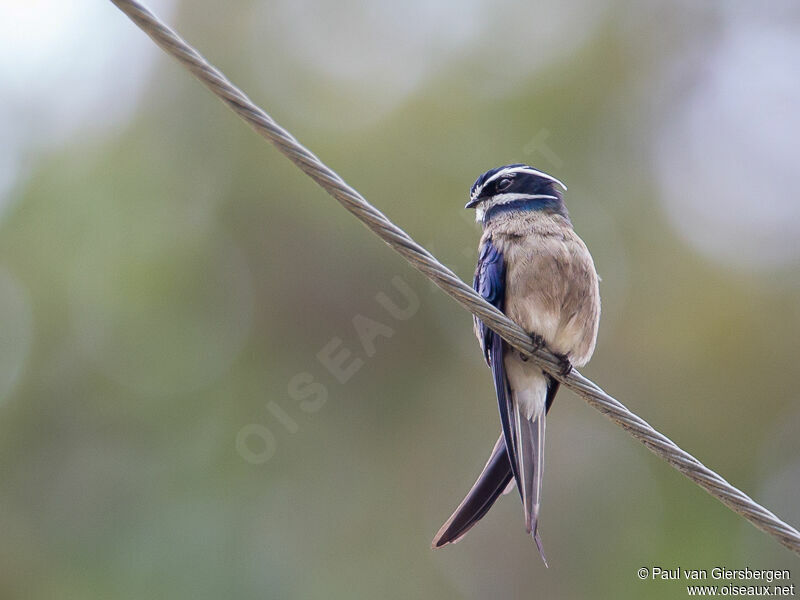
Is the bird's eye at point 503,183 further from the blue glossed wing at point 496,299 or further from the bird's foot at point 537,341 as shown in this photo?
the bird's foot at point 537,341

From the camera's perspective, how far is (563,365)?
4.26 m

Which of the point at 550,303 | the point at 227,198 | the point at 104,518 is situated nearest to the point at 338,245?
the point at 227,198

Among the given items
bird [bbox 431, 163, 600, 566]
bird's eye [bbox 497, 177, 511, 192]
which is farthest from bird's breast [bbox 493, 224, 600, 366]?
bird's eye [bbox 497, 177, 511, 192]

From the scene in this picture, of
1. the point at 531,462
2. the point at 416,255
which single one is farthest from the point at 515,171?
the point at 416,255

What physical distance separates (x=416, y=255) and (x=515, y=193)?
184 centimetres

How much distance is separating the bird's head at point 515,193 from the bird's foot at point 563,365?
3.09 ft

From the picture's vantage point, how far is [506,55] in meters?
11.3

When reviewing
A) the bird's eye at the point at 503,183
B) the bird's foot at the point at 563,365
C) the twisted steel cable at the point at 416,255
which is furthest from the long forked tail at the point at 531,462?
the bird's eye at the point at 503,183

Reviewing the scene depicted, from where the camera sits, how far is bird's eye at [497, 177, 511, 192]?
5.07 metres

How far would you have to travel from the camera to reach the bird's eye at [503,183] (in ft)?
16.6

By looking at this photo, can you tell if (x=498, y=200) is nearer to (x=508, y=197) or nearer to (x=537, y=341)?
(x=508, y=197)

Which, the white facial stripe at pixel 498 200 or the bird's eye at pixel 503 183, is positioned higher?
the bird's eye at pixel 503 183

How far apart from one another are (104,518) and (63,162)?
4.30 metres

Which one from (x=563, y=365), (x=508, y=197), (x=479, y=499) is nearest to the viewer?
(x=479, y=499)
